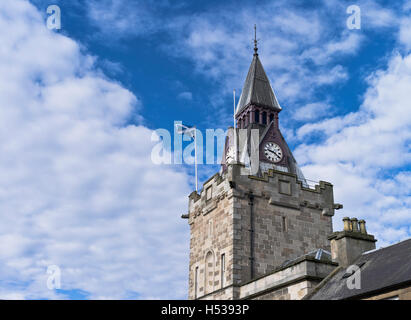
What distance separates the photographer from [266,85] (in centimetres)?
5106

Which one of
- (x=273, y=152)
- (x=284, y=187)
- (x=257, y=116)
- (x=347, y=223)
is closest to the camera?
(x=347, y=223)

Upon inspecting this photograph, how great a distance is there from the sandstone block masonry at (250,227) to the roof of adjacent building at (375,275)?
847 centimetres

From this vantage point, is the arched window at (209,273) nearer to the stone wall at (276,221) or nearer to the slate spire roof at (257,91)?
the stone wall at (276,221)

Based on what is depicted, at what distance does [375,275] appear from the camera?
19.0 metres

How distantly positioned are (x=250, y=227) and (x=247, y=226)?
0.21 metres

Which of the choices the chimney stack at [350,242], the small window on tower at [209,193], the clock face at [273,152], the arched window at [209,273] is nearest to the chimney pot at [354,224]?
the chimney stack at [350,242]

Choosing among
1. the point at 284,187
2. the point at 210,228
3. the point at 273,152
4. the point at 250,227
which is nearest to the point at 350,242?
the point at 250,227

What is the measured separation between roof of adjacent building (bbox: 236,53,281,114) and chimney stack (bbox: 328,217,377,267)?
85.9ft

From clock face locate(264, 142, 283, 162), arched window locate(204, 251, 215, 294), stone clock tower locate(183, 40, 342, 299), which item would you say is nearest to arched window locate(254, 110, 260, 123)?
clock face locate(264, 142, 283, 162)

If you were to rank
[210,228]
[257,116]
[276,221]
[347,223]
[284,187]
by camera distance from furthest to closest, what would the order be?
[257,116], [210,228], [284,187], [276,221], [347,223]

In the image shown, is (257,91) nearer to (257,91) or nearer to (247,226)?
(257,91)
